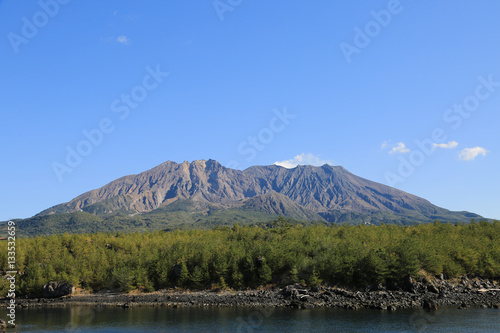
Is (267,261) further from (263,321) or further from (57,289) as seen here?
(57,289)

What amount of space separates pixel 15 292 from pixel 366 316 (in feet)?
260

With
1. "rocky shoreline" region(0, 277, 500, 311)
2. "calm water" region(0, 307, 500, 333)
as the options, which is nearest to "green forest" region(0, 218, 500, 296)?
"rocky shoreline" region(0, 277, 500, 311)

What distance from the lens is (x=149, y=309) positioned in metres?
76.4

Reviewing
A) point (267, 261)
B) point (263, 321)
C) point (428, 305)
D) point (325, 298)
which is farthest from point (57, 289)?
point (428, 305)

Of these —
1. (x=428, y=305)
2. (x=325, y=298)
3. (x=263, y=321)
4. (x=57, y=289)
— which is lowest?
(x=428, y=305)

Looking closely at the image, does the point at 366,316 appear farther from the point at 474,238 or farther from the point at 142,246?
the point at 142,246

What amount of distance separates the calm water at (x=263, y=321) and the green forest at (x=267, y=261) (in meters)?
15.8

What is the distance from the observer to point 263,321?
61.8 meters

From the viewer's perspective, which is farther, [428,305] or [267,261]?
[267,261]

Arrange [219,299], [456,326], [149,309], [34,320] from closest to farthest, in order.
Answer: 1. [456,326]
2. [34,320]
3. [149,309]
4. [219,299]

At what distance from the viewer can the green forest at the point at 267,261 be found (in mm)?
83500

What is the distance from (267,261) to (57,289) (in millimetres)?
49063

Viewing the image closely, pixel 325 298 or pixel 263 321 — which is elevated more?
pixel 325 298

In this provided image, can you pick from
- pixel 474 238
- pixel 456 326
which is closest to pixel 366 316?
pixel 456 326
